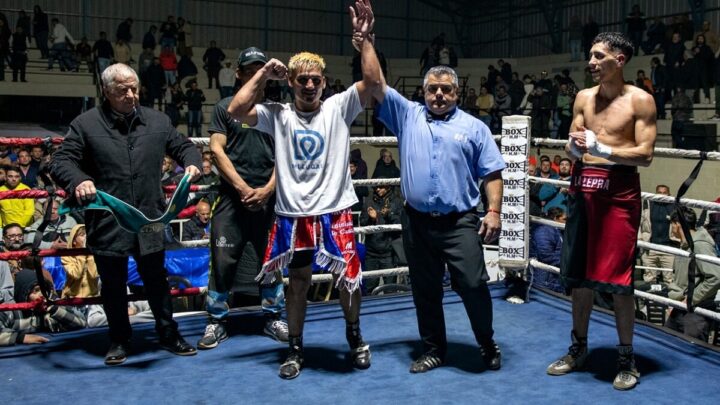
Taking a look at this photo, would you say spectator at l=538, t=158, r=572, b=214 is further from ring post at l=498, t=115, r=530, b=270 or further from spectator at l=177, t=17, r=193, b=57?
spectator at l=177, t=17, r=193, b=57

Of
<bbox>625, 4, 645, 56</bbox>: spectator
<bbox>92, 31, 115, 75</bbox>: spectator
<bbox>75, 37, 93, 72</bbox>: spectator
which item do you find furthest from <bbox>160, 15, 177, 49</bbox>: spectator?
<bbox>625, 4, 645, 56</bbox>: spectator

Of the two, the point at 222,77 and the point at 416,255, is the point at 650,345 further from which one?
the point at 222,77

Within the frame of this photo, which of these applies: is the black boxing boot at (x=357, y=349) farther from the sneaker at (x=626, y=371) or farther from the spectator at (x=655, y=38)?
the spectator at (x=655, y=38)

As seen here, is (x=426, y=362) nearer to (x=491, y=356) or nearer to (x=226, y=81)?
(x=491, y=356)

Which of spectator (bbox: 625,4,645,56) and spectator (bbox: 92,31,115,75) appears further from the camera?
spectator (bbox: 625,4,645,56)

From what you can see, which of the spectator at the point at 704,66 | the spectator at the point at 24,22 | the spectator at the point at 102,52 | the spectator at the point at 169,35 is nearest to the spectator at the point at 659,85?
the spectator at the point at 704,66

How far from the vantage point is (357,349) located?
3.75m

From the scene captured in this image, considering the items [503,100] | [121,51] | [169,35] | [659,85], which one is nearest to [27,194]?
[659,85]

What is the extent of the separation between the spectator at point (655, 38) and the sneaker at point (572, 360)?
14.2m

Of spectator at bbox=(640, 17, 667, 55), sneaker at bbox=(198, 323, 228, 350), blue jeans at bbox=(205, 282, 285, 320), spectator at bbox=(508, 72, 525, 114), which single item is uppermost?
spectator at bbox=(640, 17, 667, 55)

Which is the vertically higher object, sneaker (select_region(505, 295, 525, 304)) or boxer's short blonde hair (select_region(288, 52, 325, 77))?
boxer's short blonde hair (select_region(288, 52, 325, 77))

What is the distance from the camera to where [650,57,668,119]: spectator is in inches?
560

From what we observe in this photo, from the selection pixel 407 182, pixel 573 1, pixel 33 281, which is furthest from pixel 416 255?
pixel 573 1

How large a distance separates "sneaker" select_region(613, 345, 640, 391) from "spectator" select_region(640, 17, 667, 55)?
47.2 ft
